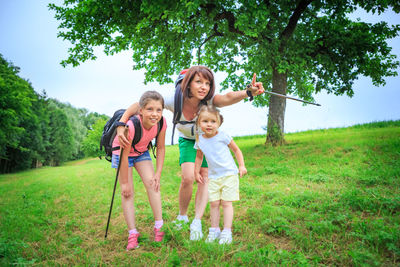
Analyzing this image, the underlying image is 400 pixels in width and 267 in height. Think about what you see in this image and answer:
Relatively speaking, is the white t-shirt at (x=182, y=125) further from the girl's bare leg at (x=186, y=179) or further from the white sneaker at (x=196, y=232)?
the white sneaker at (x=196, y=232)

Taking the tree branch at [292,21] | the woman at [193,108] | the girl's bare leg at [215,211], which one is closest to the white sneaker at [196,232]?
the woman at [193,108]

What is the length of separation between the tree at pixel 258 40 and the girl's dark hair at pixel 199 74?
779cm

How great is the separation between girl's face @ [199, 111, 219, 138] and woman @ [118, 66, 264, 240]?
284 mm

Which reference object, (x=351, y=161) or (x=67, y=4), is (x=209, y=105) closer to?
(x=351, y=161)

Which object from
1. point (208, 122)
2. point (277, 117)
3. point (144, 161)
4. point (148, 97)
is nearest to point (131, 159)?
point (144, 161)

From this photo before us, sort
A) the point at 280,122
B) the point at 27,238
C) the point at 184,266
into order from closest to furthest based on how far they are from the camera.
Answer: the point at 184,266
the point at 27,238
the point at 280,122

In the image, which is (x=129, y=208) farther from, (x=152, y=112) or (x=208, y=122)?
(x=208, y=122)

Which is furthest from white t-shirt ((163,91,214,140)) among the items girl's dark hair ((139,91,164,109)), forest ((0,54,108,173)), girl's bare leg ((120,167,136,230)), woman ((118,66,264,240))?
forest ((0,54,108,173))

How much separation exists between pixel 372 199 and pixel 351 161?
4573 millimetres

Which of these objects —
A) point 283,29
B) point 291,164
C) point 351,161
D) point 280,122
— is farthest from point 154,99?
point 283,29

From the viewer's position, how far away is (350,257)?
3275 mm

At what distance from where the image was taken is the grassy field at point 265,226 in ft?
10.9

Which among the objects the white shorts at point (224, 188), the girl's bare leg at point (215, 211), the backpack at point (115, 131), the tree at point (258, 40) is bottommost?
the girl's bare leg at point (215, 211)

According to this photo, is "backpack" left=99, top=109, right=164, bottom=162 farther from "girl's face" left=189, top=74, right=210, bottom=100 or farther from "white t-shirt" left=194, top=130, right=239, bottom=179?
"white t-shirt" left=194, top=130, right=239, bottom=179
